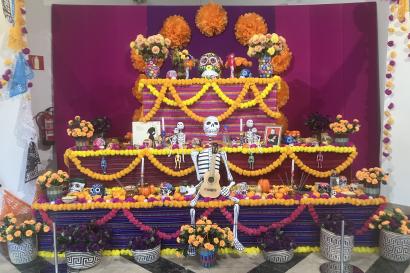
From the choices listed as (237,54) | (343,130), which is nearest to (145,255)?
(343,130)

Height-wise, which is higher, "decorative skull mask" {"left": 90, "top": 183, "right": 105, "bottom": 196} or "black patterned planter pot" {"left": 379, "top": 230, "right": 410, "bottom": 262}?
"decorative skull mask" {"left": 90, "top": 183, "right": 105, "bottom": 196}

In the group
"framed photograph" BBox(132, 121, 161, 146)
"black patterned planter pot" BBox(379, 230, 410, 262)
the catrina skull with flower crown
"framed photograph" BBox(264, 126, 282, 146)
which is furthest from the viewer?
the catrina skull with flower crown

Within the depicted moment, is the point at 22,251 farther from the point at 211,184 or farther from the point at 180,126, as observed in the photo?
the point at 180,126

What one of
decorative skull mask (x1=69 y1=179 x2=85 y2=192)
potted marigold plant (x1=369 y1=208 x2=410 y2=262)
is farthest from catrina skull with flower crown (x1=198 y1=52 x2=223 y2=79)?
potted marigold plant (x1=369 y1=208 x2=410 y2=262)

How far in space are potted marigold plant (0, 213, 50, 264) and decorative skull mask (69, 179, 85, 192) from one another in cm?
53

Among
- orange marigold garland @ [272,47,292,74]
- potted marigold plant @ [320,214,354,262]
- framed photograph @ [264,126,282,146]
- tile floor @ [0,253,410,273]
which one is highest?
orange marigold garland @ [272,47,292,74]

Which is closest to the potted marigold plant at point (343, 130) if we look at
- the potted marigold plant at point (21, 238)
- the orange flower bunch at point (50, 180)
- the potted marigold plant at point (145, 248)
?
the potted marigold plant at point (145, 248)

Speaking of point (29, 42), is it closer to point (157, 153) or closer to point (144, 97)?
point (144, 97)

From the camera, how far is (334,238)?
151 inches

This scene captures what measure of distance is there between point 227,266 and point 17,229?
2.25m

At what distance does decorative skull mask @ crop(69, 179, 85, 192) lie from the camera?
4.35 m

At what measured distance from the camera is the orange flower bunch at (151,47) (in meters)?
4.70

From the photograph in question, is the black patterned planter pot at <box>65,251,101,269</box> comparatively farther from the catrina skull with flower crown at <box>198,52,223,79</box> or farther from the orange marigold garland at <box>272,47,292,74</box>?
the orange marigold garland at <box>272,47,292,74</box>

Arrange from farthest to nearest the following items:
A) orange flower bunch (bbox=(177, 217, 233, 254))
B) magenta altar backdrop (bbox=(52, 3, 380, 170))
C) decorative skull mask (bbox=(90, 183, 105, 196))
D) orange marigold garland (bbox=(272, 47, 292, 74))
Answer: orange marigold garland (bbox=(272, 47, 292, 74))
magenta altar backdrop (bbox=(52, 3, 380, 170))
decorative skull mask (bbox=(90, 183, 105, 196))
orange flower bunch (bbox=(177, 217, 233, 254))
